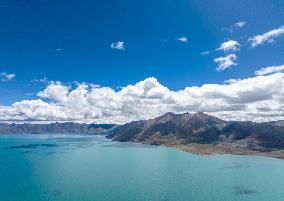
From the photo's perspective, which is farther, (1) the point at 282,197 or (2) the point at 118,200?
(1) the point at 282,197

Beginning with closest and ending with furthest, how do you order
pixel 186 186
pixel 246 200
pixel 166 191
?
pixel 246 200 < pixel 166 191 < pixel 186 186

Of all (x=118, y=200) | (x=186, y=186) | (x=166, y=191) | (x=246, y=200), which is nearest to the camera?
(x=118, y=200)

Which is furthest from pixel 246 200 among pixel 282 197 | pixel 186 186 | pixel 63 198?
pixel 63 198

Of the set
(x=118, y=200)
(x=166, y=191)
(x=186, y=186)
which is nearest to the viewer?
(x=118, y=200)

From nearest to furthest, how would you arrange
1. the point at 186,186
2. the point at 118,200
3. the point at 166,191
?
1. the point at 118,200
2. the point at 166,191
3. the point at 186,186

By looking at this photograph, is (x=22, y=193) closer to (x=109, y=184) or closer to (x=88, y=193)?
(x=88, y=193)

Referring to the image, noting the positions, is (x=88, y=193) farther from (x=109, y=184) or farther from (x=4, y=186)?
(x=4, y=186)

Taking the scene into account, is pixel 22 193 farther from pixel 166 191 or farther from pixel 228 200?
pixel 228 200

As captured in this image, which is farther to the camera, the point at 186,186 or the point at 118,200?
the point at 186,186

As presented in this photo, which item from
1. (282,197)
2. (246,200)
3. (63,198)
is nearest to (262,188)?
(282,197)
